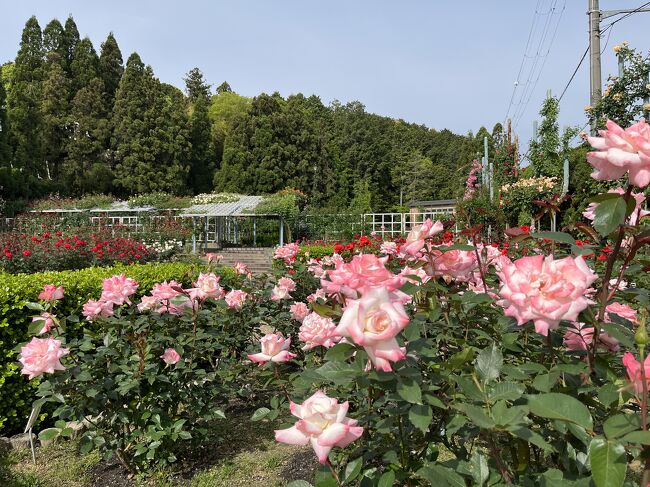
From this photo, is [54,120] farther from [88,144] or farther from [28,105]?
[28,105]

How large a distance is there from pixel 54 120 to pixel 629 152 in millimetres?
31256

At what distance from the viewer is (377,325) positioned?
0.87 meters

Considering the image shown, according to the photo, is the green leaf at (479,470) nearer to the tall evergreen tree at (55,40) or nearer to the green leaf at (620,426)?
the green leaf at (620,426)

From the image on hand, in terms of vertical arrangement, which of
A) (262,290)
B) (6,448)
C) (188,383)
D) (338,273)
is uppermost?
(338,273)

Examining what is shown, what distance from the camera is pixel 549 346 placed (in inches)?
45.6

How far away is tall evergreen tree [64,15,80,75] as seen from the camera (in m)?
31.7

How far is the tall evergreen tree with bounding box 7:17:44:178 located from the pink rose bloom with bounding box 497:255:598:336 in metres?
24.8

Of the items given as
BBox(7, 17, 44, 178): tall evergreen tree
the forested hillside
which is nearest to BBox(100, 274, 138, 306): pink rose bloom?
the forested hillside

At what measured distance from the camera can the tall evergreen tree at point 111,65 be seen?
103ft

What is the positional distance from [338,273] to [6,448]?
2985 millimetres

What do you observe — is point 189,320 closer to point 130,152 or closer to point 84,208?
point 84,208

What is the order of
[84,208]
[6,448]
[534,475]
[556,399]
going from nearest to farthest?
[556,399]
[534,475]
[6,448]
[84,208]

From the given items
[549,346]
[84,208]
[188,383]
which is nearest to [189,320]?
[188,383]

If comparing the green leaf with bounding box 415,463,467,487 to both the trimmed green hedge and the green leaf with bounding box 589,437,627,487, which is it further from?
the trimmed green hedge
